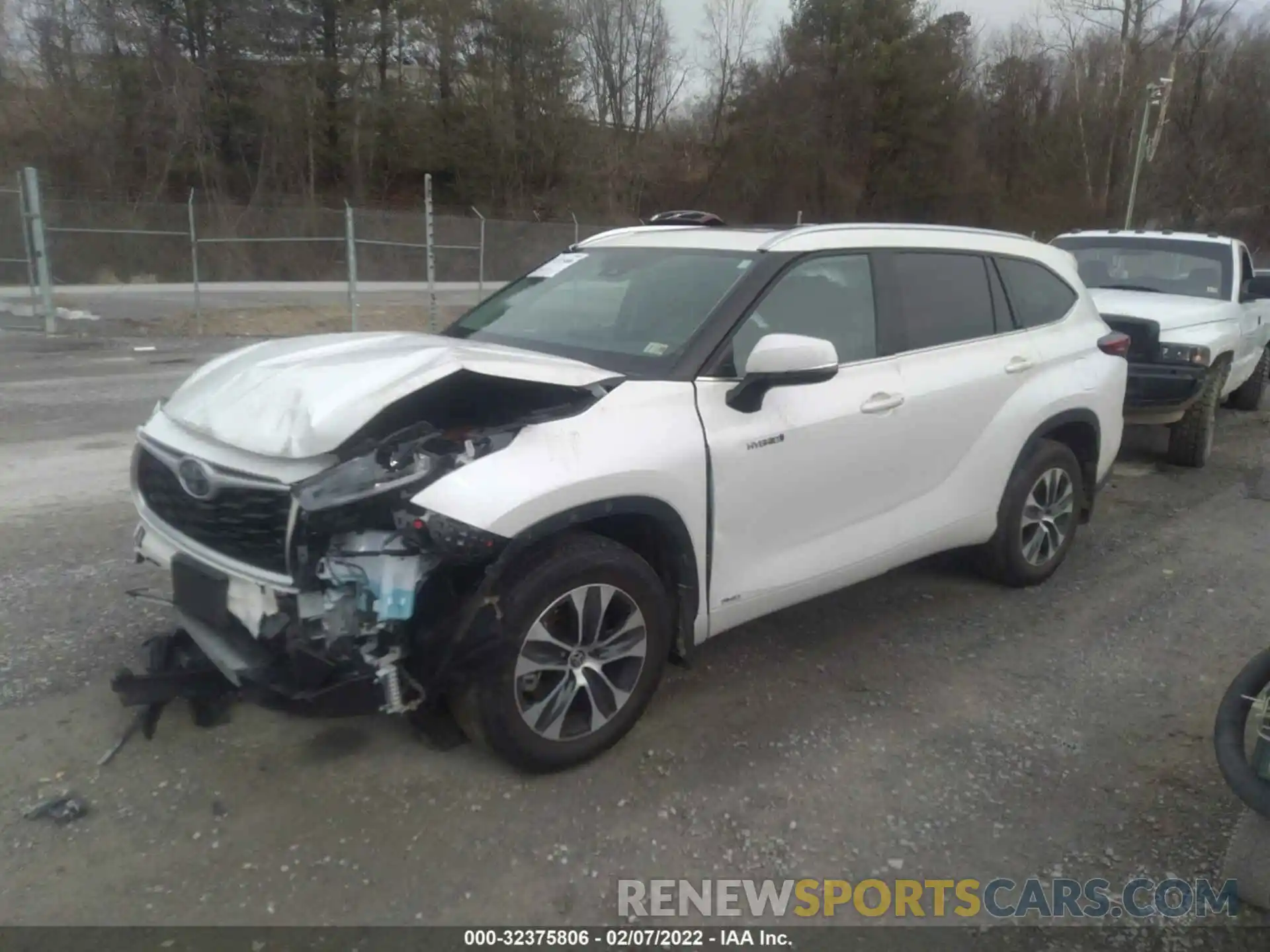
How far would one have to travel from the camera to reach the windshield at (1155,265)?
844 centimetres

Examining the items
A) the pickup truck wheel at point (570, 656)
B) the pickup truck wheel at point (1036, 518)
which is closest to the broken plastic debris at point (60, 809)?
the pickup truck wheel at point (570, 656)

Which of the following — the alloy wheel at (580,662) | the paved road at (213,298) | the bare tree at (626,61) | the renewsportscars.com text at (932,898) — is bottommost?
the renewsportscars.com text at (932,898)

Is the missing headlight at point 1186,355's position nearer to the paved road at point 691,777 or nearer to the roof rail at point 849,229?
the paved road at point 691,777

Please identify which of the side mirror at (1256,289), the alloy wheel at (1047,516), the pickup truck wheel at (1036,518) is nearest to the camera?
the pickup truck wheel at (1036,518)

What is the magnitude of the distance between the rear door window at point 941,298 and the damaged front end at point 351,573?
1.83 meters

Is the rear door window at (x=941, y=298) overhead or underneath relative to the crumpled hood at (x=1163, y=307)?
overhead

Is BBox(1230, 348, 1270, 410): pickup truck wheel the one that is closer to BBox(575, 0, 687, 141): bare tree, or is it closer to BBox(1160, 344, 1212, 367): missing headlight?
BBox(1160, 344, 1212, 367): missing headlight

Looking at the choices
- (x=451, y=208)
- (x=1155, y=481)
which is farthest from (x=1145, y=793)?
(x=451, y=208)

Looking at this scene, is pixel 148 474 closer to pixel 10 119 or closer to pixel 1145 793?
pixel 1145 793

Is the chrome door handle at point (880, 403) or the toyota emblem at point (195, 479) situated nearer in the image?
the toyota emblem at point (195, 479)

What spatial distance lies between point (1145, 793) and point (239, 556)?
121 inches

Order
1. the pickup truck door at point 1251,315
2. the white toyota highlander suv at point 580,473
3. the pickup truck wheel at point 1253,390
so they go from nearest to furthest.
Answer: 1. the white toyota highlander suv at point 580,473
2. the pickup truck door at point 1251,315
3. the pickup truck wheel at point 1253,390

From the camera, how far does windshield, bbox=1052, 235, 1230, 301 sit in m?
8.44

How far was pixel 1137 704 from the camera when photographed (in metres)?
3.87
